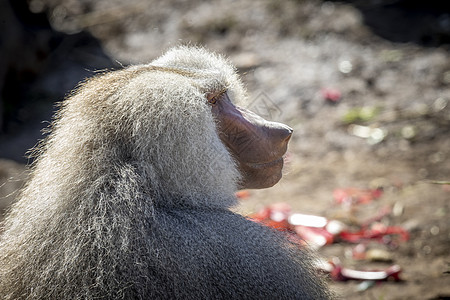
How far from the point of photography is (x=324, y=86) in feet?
17.6

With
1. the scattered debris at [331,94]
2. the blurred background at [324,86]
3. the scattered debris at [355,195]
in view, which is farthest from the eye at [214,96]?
the scattered debris at [331,94]

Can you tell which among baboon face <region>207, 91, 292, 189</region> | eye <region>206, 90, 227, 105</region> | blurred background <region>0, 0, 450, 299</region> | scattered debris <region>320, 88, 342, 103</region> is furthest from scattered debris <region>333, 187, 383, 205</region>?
eye <region>206, 90, 227, 105</region>

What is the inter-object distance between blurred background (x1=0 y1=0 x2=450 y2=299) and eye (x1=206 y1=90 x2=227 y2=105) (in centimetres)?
49

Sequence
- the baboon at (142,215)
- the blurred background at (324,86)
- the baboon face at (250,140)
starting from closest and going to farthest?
the baboon at (142,215) → the baboon face at (250,140) → the blurred background at (324,86)

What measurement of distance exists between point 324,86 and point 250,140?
329 cm

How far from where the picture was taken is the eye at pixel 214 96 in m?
2.16

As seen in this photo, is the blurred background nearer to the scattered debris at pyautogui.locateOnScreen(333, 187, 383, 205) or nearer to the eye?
the scattered debris at pyautogui.locateOnScreen(333, 187, 383, 205)

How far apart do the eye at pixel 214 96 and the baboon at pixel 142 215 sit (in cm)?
2

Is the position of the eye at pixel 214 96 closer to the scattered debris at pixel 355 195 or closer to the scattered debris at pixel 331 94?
the scattered debris at pixel 355 195

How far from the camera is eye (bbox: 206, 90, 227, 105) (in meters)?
2.16

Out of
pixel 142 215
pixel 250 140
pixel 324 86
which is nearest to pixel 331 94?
pixel 324 86

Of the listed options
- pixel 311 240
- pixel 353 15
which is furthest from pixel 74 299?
pixel 353 15

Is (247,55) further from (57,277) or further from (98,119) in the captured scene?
(57,277)

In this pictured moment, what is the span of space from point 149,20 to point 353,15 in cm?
266
